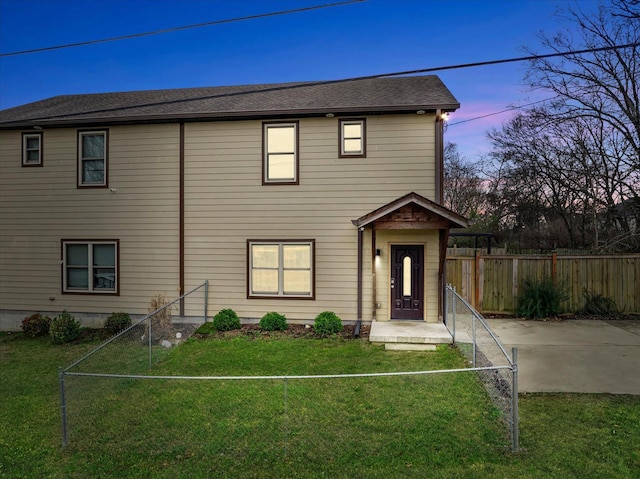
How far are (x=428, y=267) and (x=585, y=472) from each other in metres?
6.21

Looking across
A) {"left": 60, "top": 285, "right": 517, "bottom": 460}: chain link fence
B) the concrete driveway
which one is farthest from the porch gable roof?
{"left": 60, "top": 285, "right": 517, "bottom": 460}: chain link fence

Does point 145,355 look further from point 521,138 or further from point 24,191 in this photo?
point 521,138

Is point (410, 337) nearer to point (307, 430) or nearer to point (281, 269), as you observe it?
point (281, 269)

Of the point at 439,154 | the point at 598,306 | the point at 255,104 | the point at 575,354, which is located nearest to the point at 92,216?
the point at 255,104

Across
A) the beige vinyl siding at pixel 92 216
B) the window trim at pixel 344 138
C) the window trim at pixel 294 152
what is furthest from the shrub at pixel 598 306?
the beige vinyl siding at pixel 92 216

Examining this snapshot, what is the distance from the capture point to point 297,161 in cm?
1006

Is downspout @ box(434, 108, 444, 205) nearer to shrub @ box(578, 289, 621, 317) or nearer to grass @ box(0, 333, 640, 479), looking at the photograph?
grass @ box(0, 333, 640, 479)

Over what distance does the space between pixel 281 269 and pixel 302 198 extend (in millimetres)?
1965

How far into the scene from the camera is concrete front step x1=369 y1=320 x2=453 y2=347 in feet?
27.2

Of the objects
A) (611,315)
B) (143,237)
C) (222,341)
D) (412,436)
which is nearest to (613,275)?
(611,315)

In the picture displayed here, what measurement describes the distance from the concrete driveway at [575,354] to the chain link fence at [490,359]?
19.3 inches

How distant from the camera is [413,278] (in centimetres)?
981

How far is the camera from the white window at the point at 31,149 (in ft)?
36.1

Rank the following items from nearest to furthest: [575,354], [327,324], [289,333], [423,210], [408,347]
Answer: [575,354]
[408,347]
[423,210]
[327,324]
[289,333]
